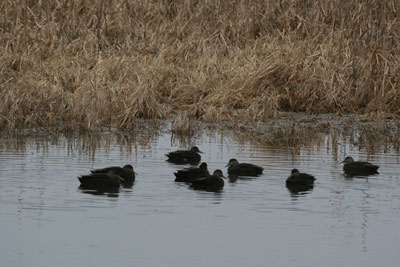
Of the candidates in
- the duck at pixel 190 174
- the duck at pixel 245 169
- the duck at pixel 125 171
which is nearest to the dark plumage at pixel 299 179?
the duck at pixel 245 169

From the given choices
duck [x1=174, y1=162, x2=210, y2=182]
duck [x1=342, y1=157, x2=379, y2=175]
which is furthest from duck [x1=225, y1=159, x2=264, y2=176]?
duck [x1=342, y1=157, x2=379, y2=175]

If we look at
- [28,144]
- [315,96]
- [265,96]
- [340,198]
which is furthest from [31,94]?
[340,198]

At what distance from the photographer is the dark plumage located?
12.2 meters

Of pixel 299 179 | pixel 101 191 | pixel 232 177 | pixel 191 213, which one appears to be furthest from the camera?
pixel 232 177

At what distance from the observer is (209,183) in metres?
12.2

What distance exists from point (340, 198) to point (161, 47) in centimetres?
1120

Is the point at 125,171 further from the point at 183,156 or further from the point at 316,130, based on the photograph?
the point at 316,130

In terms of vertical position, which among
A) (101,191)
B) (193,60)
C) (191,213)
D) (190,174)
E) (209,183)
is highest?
(193,60)

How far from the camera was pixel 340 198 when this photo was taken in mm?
11594

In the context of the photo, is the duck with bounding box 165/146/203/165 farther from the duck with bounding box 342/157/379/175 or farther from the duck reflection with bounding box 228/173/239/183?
the duck with bounding box 342/157/379/175

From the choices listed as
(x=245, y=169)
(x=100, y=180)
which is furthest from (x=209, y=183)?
(x=100, y=180)

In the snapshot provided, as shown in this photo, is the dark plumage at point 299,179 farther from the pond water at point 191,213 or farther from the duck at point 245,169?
the duck at point 245,169

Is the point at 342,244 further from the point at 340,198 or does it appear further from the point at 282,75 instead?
the point at 282,75

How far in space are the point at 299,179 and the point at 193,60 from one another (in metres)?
9.38
